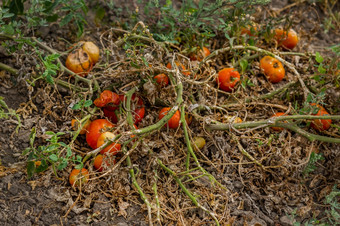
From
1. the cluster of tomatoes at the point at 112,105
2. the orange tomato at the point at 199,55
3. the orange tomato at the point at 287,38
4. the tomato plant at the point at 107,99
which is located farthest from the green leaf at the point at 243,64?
the tomato plant at the point at 107,99

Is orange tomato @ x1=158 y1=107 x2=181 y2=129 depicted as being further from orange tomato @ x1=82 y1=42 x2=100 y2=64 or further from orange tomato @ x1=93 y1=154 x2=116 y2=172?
orange tomato @ x1=82 y1=42 x2=100 y2=64

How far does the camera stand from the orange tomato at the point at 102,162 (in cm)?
216

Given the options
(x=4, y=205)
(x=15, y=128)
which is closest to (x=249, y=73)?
(x=15, y=128)

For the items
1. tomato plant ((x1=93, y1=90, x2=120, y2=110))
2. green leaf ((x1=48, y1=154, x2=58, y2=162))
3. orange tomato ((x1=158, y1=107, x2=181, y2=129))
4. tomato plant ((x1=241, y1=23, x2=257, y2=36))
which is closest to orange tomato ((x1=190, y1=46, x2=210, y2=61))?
Answer: tomato plant ((x1=241, y1=23, x2=257, y2=36))

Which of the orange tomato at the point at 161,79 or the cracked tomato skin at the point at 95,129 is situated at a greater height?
the orange tomato at the point at 161,79

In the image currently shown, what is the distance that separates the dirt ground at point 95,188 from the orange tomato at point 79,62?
0.58 feet

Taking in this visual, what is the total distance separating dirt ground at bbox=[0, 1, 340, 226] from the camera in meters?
2.08

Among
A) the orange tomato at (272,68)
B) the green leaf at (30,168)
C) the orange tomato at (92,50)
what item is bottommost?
the green leaf at (30,168)

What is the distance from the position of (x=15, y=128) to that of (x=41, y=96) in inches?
11.2

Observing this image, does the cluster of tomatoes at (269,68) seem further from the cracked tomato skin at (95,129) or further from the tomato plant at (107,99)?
the cracked tomato skin at (95,129)

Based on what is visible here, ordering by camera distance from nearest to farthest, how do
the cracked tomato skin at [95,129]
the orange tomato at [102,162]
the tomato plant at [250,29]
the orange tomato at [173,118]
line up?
the orange tomato at [102,162] → the cracked tomato skin at [95,129] → the orange tomato at [173,118] → the tomato plant at [250,29]

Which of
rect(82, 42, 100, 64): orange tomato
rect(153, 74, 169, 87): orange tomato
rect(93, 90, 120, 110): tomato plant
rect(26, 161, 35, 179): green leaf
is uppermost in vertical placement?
rect(82, 42, 100, 64): orange tomato

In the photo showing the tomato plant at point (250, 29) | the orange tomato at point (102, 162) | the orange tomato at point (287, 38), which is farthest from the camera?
the orange tomato at point (287, 38)

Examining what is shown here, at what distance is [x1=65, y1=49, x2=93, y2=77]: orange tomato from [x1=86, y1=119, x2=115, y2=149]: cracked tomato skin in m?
0.45
